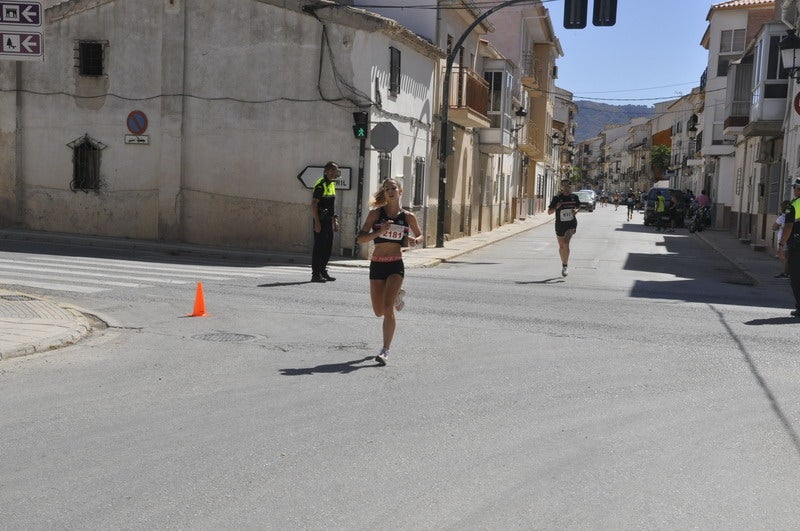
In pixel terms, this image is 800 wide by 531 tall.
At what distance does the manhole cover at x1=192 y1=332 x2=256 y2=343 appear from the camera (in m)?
9.24

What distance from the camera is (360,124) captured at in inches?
754

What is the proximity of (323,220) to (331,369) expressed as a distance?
6.90 meters

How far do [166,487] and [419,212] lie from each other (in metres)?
20.3

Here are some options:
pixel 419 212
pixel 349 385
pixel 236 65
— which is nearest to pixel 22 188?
pixel 236 65

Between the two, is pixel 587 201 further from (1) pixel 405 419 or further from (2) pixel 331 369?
(1) pixel 405 419

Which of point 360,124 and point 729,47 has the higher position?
point 729,47

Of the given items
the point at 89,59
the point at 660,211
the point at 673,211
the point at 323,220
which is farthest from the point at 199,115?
the point at 673,211

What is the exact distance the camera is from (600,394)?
707 centimetres

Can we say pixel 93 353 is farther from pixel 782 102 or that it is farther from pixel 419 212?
pixel 782 102

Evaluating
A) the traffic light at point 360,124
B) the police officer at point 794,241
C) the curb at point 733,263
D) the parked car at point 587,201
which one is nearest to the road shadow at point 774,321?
the police officer at point 794,241

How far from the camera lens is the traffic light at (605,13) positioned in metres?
17.2

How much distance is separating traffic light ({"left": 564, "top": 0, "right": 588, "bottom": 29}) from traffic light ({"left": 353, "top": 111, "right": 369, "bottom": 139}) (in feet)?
14.7

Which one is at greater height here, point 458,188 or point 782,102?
point 782,102

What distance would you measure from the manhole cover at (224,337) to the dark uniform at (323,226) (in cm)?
492
